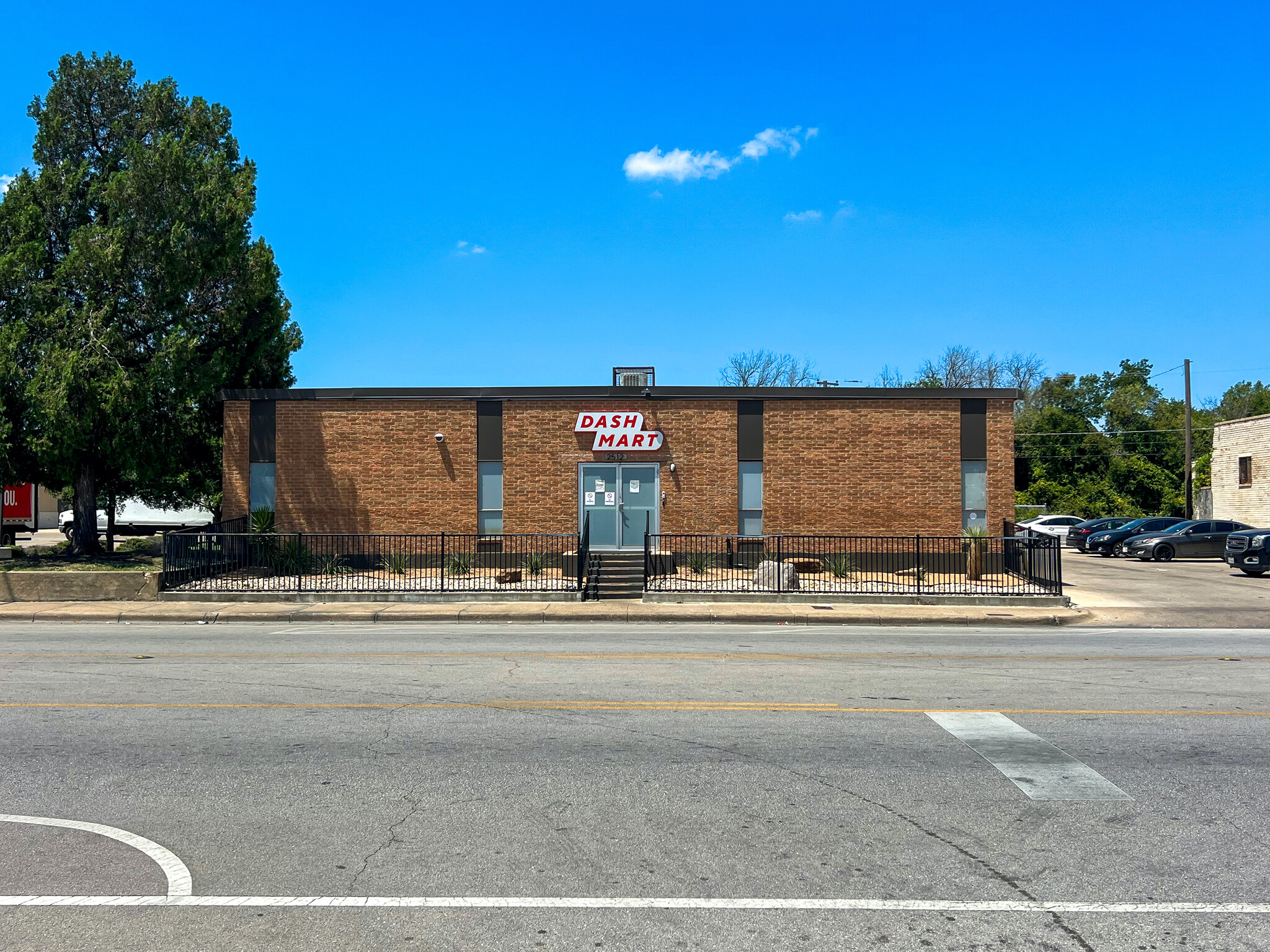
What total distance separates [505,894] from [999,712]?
5.55 metres

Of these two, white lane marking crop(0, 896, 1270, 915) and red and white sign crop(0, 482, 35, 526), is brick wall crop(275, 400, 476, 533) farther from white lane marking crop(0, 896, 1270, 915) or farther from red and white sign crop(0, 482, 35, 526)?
red and white sign crop(0, 482, 35, 526)

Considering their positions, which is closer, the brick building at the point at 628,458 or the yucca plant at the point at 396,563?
the yucca plant at the point at 396,563

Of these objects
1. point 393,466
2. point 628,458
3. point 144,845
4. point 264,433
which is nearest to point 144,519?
point 264,433

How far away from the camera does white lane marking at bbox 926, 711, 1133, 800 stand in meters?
6.07

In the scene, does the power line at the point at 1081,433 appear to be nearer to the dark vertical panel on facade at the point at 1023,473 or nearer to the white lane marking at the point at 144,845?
the dark vertical panel on facade at the point at 1023,473

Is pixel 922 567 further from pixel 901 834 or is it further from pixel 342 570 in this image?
pixel 901 834

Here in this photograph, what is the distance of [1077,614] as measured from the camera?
17.6 meters

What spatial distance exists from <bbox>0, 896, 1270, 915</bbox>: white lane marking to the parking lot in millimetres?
15961

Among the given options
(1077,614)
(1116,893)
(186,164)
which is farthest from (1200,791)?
(186,164)

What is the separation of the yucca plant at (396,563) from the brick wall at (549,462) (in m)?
1.07

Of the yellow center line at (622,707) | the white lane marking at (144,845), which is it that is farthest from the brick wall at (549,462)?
the white lane marking at (144,845)

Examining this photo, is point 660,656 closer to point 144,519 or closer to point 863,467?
point 863,467

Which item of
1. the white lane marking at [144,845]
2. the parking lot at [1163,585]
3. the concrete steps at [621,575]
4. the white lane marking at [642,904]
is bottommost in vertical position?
the parking lot at [1163,585]

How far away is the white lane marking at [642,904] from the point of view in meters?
4.37
